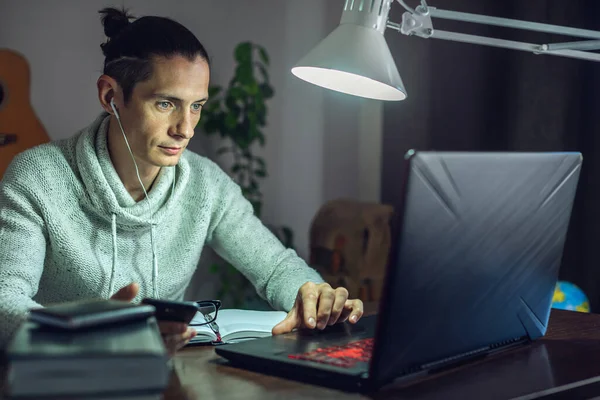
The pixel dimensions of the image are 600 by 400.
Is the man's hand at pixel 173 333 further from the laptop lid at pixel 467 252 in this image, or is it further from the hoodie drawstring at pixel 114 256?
the hoodie drawstring at pixel 114 256

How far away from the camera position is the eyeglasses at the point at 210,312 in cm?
116

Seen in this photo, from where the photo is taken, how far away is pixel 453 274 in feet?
2.83

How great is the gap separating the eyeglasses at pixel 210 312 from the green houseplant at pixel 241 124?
1978mm

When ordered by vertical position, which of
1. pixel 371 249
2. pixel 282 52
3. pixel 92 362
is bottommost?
pixel 371 249

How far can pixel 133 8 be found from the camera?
3.14m

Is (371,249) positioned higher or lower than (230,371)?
lower

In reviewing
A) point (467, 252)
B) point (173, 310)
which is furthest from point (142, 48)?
point (467, 252)

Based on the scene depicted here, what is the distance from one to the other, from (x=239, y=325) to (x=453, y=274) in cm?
48

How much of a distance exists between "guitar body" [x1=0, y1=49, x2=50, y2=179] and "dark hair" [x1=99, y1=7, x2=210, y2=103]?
138cm

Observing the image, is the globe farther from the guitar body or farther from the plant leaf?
the guitar body

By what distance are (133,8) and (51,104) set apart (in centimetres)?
52

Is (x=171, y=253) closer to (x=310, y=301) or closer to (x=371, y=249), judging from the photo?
(x=310, y=301)

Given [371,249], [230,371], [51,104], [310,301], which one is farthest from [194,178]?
[51,104]

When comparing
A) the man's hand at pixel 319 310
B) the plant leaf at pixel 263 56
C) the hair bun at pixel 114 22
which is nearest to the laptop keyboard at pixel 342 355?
the man's hand at pixel 319 310
